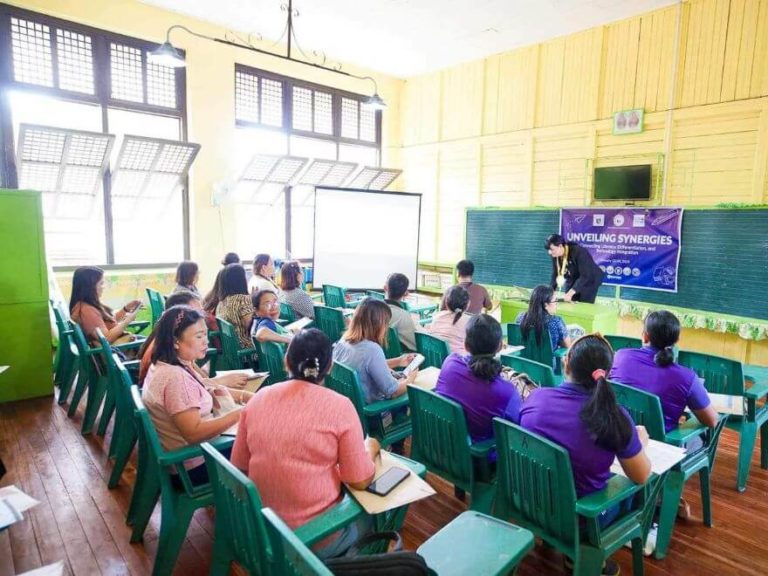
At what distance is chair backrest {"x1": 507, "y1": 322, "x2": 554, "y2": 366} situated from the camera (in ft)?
11.6

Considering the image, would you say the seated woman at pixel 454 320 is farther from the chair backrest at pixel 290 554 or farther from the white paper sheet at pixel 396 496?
the chair backrest at pixel 290 554

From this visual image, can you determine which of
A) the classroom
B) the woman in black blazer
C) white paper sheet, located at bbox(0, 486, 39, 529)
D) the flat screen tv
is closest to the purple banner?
the classroom

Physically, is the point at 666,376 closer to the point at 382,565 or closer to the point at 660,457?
the point at 660,457

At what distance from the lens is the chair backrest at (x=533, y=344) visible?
353cm

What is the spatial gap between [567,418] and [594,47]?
5.99 meters

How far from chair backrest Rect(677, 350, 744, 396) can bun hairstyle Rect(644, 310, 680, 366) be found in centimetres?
65

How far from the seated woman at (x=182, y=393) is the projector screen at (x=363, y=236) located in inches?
172

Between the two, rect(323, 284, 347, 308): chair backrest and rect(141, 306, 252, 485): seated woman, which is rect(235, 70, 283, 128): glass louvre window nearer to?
rect(323, 284, 347, 308): chair backrest

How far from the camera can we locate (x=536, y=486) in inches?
69.1

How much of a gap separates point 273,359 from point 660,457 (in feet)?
6.95

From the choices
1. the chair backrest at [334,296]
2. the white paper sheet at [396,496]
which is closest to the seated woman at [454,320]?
the white paper sheet at [396,496]

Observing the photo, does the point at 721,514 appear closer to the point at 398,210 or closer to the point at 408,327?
the point at 408,327

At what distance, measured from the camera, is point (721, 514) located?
2615 millimetres

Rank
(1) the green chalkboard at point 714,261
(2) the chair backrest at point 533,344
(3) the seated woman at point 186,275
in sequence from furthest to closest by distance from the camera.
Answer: (1) the green chalkboard at point 714,261 < (3) the seated woman at point 186,275 < (2) the chair backrest at point 533,344
